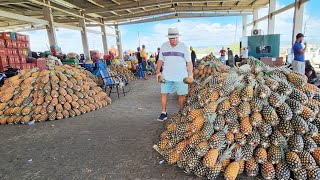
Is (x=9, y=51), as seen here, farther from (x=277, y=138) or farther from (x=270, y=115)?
(x=277, y=138)

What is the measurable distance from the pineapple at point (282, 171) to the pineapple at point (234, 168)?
38cm

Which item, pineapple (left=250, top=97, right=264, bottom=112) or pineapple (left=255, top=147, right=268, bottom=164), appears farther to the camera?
pineapple (left=250, top=97, right=264, bottom=112)

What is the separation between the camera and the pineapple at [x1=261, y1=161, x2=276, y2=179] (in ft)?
6.73

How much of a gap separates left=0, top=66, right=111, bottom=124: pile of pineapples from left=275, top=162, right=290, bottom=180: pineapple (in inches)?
158

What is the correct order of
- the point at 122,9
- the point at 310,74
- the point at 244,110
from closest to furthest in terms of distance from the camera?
the point at 244,110, the point at 310,74, the point at 122,9

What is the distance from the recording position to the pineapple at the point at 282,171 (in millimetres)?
2027

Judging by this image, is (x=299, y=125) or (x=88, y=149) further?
(x=88, y=149)

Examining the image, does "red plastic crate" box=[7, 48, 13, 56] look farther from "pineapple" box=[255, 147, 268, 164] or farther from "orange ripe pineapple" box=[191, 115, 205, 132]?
"pineapple" box=[255, 147, 268, 164]

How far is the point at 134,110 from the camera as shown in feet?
16.0

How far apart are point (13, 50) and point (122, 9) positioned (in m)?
7.23

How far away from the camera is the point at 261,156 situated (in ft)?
6.88

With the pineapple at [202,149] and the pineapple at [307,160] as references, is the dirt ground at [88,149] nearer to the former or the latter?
the pineapple at [202,149]

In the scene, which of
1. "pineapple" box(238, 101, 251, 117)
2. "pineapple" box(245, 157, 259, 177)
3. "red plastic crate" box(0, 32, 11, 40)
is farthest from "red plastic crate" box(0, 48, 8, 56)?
"pineapple" box(245, 157, 259, 177)

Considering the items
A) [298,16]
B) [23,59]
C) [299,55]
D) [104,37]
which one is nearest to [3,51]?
[23,59]
